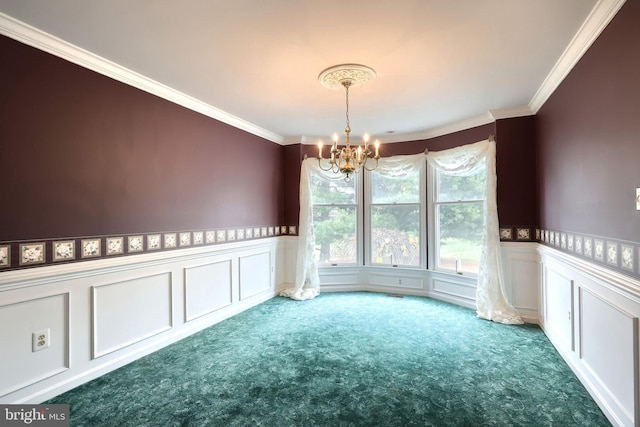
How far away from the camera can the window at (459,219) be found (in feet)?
14.1

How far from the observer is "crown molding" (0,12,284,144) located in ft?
6.78

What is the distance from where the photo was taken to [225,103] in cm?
359

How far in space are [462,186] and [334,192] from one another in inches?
80.6

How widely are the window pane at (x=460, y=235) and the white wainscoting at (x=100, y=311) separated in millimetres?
3182

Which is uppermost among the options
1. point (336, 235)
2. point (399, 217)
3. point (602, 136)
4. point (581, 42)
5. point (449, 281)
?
point (581, 42)

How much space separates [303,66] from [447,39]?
1.17 m

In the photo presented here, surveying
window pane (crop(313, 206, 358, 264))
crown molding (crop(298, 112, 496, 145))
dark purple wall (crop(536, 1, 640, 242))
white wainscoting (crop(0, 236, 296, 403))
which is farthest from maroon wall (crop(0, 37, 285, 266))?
dark purple wall (crop(536, 1, 640, 242))

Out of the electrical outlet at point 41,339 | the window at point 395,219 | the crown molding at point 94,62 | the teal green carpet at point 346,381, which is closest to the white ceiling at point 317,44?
the crown molding at point 94,62

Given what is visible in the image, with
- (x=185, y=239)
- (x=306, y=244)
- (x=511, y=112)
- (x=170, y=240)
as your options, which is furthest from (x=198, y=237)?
(x=511, y=112)

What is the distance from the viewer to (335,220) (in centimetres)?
534

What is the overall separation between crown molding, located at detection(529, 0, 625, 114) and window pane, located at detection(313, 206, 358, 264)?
10.3 ft

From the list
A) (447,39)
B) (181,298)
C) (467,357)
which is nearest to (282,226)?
(181,298)

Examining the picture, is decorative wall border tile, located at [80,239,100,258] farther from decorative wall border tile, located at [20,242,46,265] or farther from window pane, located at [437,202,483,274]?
window pane, located at [437,202,483,274]

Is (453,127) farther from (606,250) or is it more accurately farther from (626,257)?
(626,257)
